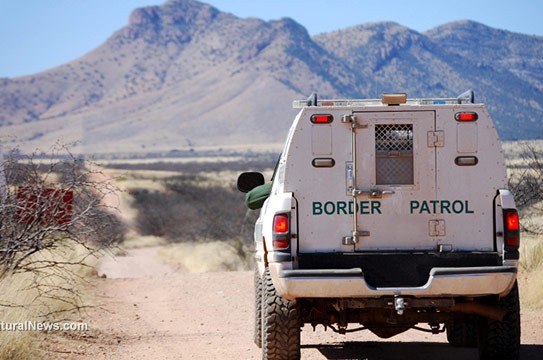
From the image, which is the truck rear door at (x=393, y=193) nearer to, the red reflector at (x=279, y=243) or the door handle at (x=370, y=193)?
the door handle at (x=370, y=193)

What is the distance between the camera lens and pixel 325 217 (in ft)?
26.9

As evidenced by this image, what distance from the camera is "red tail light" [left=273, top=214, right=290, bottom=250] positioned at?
26.6ft

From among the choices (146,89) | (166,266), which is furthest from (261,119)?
(166,266)

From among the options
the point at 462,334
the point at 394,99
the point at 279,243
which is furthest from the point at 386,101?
the point at 462,334

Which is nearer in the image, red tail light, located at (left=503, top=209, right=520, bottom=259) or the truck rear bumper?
the truck rear bumper

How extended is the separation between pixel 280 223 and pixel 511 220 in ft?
6.02

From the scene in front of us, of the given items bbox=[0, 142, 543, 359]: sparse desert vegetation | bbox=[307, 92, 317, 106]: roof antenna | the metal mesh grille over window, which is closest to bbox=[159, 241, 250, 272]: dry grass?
bbox=[0, 142, 543, 359]: sparse desert vegetation

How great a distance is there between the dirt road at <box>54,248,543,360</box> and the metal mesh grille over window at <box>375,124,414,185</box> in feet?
8.04

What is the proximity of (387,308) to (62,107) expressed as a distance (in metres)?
195

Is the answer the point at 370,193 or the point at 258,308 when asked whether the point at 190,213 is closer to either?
the point at 258,308

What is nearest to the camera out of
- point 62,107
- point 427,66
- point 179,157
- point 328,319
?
point 328,319

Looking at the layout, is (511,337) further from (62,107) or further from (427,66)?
(62,107)

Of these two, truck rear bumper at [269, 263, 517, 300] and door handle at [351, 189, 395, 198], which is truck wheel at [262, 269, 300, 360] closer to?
truck rear bumper at [269, 263, 517, 300]

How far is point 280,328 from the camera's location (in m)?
8.45
